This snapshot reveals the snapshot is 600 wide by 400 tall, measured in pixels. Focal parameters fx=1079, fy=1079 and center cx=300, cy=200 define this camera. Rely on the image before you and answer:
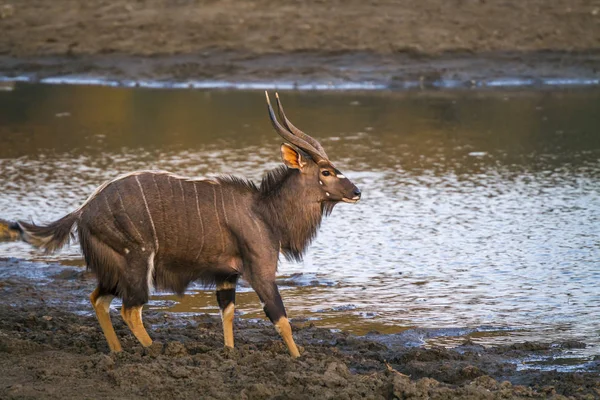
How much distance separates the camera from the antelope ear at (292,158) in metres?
6.66

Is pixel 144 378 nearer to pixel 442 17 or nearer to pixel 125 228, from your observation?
pixel 125 228

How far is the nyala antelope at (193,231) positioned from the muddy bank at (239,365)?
331 millimetres

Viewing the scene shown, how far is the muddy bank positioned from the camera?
5.54 m

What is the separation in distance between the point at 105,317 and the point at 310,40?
43.7 feet

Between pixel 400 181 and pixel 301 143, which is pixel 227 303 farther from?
pixel 400 181

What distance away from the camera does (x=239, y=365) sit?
6.01 m

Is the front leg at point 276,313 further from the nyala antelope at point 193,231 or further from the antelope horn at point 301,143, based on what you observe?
the antelope horn at point 301,143

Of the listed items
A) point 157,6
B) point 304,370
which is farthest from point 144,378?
point 157,6

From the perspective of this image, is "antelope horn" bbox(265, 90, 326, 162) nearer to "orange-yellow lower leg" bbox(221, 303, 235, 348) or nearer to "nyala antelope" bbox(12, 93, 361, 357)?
"nyala antelope" bbox(12, 93, 361, 357)

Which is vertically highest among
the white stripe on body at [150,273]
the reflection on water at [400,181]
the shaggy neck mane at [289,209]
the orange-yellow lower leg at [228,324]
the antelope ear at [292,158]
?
the antelope ear at [292,158]

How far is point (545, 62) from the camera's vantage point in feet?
60.7

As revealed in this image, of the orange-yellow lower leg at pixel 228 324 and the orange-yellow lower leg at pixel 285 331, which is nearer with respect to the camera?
the orange-yellow lower leg at pixel 285 331

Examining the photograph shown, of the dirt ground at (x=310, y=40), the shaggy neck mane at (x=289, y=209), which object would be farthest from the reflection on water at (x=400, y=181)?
the dirt ground at (x=310, y=40)

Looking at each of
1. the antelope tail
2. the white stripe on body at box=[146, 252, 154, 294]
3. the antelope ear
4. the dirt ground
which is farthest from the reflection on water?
the antelope tail
